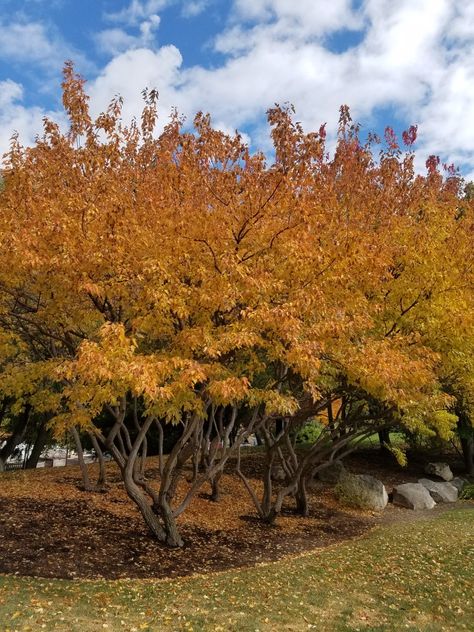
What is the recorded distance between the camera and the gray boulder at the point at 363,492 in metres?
19.1

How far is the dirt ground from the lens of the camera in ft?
31.3

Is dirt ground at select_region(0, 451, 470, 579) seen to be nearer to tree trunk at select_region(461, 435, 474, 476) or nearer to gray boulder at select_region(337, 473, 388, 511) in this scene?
gray boulder at select_region(337, 473, 388, 511)

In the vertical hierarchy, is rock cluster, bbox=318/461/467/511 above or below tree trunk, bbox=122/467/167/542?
below

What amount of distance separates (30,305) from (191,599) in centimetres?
659

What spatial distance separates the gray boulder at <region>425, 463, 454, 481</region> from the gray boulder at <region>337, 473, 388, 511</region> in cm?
643

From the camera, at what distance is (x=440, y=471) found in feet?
82.1

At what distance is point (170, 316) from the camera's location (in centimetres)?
841

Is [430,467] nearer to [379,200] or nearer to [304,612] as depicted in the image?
[379,200]

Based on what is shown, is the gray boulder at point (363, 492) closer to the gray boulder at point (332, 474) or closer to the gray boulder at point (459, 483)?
the gray boulder at point (332, 474)

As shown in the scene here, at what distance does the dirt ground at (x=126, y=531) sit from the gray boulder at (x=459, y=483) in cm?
572

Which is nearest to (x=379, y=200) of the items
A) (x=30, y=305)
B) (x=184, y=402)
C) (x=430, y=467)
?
(x=184, y=402)

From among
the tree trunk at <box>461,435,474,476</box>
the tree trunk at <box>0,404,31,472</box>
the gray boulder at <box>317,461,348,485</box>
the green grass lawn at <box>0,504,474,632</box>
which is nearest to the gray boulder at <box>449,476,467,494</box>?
the tree trunk at <box>461,435,474,476</box>


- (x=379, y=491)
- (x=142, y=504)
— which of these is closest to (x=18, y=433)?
(x=142, y=504)

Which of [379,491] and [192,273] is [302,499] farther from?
[192,273]
